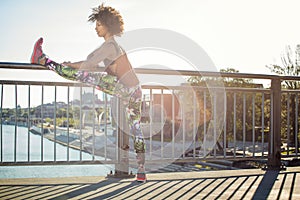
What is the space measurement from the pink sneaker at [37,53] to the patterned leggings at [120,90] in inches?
3.0

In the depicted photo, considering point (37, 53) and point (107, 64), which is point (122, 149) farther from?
point (37, 53)

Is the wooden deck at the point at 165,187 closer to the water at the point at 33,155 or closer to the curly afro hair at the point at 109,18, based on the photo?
the water at the point at 33,155

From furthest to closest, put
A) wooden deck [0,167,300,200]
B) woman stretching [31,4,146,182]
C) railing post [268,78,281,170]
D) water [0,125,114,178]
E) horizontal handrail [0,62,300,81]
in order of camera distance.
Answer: railing post [268,78,281,170] < water [0,125,114,178] < horizontal handrail [0,62,300,81] < woman stretching [31,4,146,182] < wooden deck [0,167,300,200]

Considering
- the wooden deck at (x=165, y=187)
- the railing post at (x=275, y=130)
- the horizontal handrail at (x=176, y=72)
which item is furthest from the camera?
the railing post at (x=275, y=130)

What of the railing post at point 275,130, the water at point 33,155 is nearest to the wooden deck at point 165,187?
the water at point 33,155

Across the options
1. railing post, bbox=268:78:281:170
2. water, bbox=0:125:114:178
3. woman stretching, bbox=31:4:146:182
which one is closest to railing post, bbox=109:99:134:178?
water, bbox=0:125:114:178

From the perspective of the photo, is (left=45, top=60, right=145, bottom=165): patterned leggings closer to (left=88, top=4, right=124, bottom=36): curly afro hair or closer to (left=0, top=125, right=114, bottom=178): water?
(left=88, top=4, right=124, bottom=36): curly afro hair

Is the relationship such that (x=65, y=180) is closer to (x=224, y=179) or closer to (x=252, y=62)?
(x=224, y=179)

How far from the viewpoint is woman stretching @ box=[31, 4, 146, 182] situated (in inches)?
122

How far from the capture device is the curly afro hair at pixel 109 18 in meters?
3.16

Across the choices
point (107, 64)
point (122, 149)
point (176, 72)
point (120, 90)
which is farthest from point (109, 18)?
point (122, 149)

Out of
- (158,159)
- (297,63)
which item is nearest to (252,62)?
(297,63)

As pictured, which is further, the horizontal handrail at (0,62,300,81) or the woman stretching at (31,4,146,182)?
the horizontal handrail at (0,62,300,81)

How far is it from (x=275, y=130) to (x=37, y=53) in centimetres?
260
